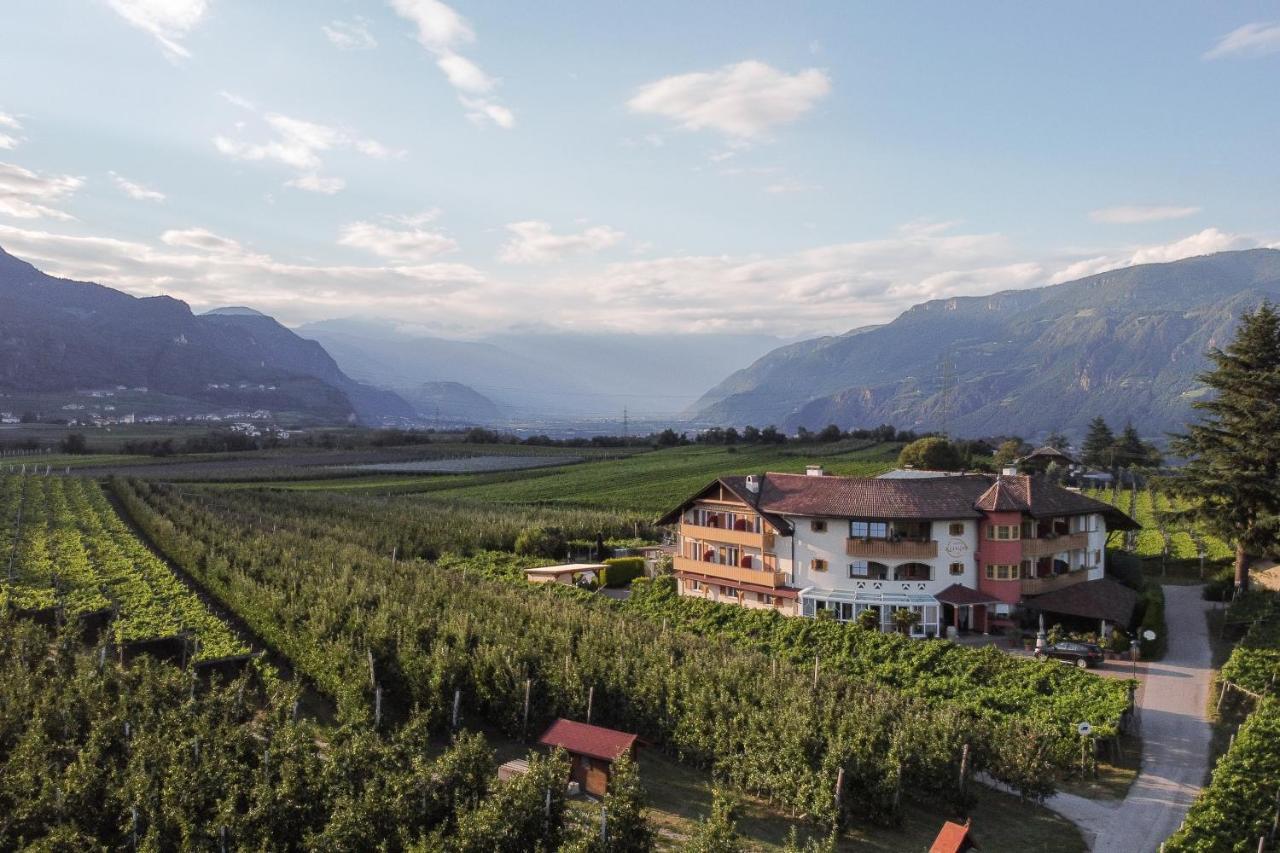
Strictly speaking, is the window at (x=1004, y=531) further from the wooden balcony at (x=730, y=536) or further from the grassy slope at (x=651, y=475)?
the grassy slope at (x=651, y=475)

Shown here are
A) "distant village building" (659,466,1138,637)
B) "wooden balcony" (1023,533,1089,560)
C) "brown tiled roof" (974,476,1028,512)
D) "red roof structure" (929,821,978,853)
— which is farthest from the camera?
"wooden balcony" (1023,533,1089,560)

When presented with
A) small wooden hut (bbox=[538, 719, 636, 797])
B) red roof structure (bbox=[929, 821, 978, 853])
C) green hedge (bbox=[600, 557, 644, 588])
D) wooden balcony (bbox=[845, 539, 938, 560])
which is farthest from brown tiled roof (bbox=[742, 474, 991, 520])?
red roof structure (bbox=[929, 821, 978, 853])

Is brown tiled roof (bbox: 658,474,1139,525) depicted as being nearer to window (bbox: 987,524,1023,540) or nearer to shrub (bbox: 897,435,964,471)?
window (bbox: 987,524,1023,540)

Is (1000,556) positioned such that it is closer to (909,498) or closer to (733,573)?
(909,498)

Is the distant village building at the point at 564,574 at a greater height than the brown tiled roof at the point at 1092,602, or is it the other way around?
the brown tiled roof at the point at 1092,602

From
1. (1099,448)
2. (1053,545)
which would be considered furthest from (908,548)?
(1099,448)

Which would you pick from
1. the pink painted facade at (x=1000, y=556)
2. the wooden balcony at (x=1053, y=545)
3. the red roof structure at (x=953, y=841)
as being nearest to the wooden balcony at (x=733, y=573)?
the pink painted facade at (x=1000, y=556)
